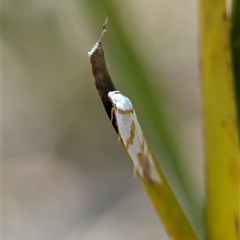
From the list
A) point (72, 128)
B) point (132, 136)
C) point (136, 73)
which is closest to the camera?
point (132, 136)

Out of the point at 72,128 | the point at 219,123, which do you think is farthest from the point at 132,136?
the point at 72,128

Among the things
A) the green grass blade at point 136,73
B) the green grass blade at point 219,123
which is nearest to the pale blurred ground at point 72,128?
the green grass blade at point 136,73

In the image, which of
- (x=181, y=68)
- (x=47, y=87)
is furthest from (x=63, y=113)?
(x=181, y=68)

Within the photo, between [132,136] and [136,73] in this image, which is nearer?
[132,136]

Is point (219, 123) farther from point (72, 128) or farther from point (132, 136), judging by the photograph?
point (72, 128)

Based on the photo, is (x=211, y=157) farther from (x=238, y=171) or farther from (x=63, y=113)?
(x=63, y=113)
